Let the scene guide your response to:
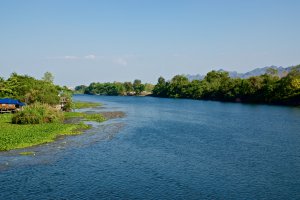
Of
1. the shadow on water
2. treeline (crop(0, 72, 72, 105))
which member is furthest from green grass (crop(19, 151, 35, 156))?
treeline (crop(0, 72, 72, 105))

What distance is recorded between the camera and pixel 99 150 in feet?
157

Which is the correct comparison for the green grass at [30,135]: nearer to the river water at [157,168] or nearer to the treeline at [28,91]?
the river water at [157,168]

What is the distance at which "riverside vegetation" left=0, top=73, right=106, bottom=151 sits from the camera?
51969 millimetres

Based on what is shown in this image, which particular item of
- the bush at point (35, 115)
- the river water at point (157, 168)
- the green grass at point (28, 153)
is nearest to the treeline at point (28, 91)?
the bush at point (35, 115)

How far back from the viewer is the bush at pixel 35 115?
231 ft

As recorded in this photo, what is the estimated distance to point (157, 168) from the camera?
38469 millimetres

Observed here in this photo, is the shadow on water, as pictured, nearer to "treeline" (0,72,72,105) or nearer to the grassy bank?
the grassy bank

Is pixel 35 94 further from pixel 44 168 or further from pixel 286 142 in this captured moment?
pixel 286 142

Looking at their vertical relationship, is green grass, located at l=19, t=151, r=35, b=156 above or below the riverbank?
below

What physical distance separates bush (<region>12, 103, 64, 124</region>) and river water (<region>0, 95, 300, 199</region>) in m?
16.3

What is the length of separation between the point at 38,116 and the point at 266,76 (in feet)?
436

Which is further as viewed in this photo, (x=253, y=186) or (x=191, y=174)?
(x=191, y=174)

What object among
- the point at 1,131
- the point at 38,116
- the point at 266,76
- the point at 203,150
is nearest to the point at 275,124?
the point at 203,150

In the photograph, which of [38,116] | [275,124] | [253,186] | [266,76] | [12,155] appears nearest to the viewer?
[253,186]
